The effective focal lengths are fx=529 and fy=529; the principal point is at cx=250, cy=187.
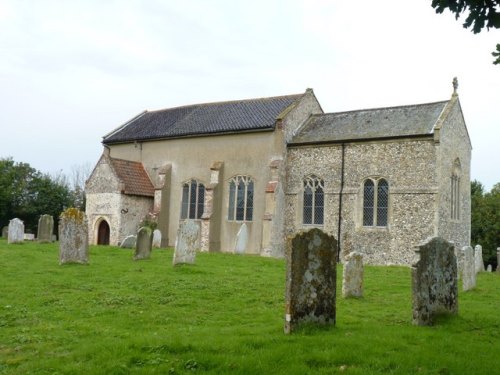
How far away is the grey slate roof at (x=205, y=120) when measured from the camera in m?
29.1

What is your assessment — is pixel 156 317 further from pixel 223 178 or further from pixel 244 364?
pixel 223 178

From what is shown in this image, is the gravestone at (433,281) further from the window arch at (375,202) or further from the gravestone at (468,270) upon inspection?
the window arch at (375,202)

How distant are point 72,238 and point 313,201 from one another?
14.0 m

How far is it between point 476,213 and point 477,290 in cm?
3410

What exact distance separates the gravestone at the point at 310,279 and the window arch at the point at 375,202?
16.9m

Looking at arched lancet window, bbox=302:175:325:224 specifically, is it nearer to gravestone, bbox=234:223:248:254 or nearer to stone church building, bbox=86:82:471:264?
stone church building, bbox=86:82:471:264

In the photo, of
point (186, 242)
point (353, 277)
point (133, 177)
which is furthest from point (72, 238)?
point (133, 177)

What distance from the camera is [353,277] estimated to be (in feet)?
40.5

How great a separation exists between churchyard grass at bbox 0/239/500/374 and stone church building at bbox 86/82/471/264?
9.81 metres

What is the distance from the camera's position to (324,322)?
8406mm

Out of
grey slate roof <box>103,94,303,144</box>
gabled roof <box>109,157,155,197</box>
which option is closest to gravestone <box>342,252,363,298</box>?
grey slate roof <box>103,94,303,144</box>

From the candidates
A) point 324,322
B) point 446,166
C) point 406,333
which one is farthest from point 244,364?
point 446,166

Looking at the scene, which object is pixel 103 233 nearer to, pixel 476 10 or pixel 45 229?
pixel 45 229

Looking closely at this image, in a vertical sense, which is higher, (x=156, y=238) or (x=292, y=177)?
(x=292, y=177)
